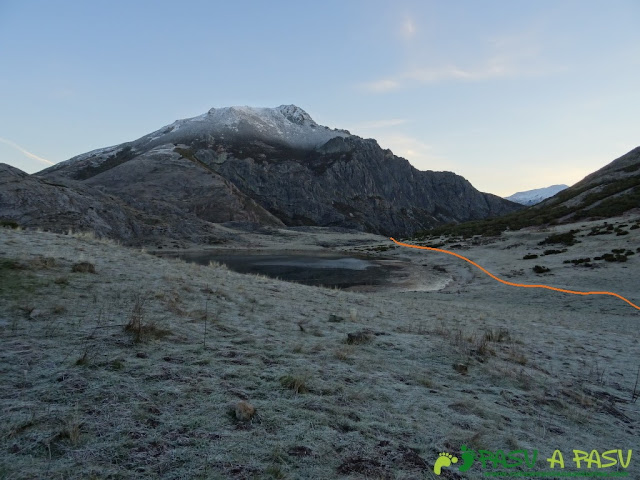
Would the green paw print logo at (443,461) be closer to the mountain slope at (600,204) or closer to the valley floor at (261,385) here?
the valley floor at (261,385)

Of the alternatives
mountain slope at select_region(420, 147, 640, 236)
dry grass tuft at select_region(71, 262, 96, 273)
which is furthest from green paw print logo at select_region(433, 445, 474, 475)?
mountain slope at select_region(420, 147, 640, 236)

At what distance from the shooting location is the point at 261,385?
205 inches

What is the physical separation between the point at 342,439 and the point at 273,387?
4.88ft

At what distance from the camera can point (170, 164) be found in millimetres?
132000

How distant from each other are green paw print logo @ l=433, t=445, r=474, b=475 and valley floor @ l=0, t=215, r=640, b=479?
0.09 metres

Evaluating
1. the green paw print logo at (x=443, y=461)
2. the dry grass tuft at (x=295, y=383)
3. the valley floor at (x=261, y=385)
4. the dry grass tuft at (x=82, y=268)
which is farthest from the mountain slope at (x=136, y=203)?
the green paw print logo at (x=443, y=461)

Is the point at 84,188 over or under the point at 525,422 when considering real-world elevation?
over

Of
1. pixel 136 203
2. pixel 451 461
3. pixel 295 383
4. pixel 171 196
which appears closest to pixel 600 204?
pixel 451 461

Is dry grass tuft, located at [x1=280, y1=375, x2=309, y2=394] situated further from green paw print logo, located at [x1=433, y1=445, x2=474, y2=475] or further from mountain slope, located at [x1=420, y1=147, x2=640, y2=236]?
mountain slope, located at [x1=420, y1=147, x2=640, y2=236]

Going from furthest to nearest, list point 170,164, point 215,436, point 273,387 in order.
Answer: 1. point 170,164
2. point 273,387
3. point 215,436

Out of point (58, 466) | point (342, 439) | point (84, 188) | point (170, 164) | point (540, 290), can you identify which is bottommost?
point (540, 290)

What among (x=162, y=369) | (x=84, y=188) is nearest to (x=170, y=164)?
(x=84, y=188)

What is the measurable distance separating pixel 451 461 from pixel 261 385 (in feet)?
8.93

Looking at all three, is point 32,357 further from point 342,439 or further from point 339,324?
point 339,324
